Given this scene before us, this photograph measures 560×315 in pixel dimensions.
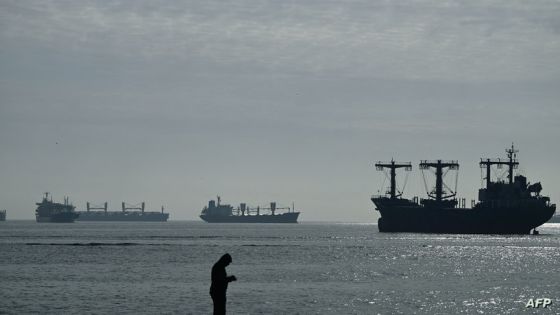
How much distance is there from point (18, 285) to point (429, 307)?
2700cm

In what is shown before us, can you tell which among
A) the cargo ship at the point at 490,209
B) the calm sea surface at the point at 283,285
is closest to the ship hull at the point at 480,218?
the cargo ship at the point at 490,209

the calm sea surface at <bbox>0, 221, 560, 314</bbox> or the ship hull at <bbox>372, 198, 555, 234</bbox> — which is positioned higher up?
the ship hull at <bbox>372, 198, 555, 234</bbox>

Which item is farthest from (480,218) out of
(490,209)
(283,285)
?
(283,285)

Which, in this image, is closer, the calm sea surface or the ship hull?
the calm sea surface

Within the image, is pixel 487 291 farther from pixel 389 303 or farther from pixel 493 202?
pixel 493 202

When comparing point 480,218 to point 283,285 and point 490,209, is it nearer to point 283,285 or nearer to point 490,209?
point 490,209

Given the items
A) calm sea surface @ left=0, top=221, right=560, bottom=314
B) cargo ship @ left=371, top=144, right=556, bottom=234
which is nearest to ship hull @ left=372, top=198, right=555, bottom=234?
cargo ship @ left=371, top=144, right=556, bottom=234

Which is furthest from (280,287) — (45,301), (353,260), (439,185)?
(439,185)

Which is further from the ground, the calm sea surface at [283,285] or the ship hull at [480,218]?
the ship hull at [480,218]

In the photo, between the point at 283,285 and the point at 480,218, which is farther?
the point at 480,218

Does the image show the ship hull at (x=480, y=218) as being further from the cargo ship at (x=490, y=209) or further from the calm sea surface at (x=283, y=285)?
the calm sea surface at (x=283, y=285)

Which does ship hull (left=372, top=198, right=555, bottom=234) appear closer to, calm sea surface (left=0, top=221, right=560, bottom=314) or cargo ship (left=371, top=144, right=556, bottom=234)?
cargo ship (left=371, top=144, right=556, bottom=234)

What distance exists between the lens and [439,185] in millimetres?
196625

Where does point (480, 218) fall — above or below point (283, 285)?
above
